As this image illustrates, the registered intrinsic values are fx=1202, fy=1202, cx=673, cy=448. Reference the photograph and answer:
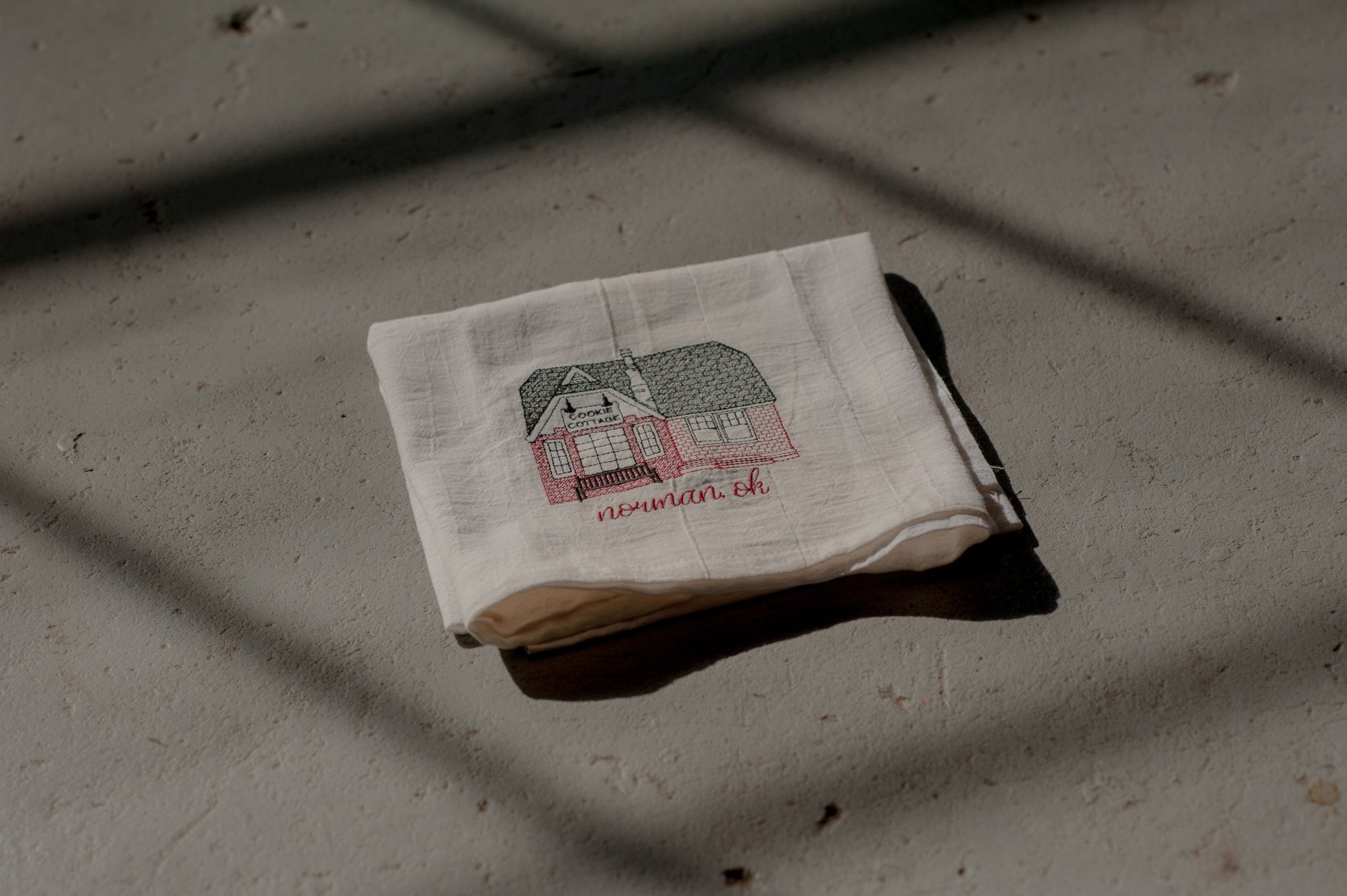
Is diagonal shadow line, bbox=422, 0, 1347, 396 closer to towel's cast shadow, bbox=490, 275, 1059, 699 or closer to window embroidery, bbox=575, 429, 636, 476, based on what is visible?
towel's cast shadow, bbox=490, 275, 1059, 699

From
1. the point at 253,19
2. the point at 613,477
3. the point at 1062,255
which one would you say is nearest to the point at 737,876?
the point at 613,477

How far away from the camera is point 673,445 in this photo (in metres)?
1.10

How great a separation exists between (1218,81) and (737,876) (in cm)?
122

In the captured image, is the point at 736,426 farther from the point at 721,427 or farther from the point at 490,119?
the point at 490,119

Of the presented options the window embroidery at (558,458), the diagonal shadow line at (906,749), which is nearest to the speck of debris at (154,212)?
the diagonal shadow line at (906,749)

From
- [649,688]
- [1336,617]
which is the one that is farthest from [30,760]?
[1336,617]

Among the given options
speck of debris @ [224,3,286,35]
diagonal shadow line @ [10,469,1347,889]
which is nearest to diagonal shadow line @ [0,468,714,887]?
diagonal shadow line @ [10,469,1347,889]

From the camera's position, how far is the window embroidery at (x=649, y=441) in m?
1.09

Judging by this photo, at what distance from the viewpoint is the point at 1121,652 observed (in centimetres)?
100

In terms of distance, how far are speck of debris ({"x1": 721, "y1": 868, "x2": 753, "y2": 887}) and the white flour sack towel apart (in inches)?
8.8

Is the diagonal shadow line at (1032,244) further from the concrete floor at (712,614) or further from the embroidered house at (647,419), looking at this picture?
the embroidered house at (647,419)

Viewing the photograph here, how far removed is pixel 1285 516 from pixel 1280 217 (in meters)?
0.45

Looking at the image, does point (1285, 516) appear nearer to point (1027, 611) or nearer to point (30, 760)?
point (1027, 611)

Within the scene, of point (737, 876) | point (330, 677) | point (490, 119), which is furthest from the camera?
point (490, 119)
